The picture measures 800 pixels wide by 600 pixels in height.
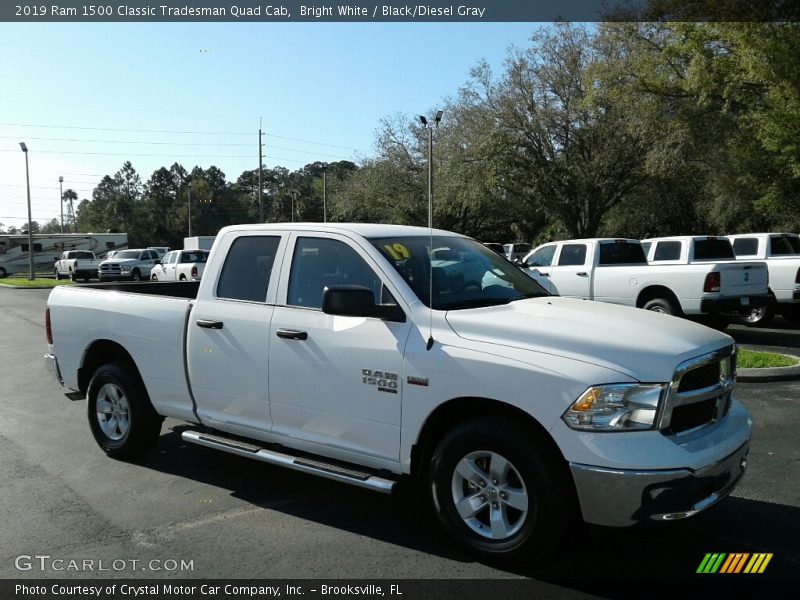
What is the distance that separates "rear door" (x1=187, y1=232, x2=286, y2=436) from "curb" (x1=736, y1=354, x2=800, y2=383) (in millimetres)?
6555

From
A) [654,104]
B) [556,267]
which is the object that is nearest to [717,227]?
[654,104]

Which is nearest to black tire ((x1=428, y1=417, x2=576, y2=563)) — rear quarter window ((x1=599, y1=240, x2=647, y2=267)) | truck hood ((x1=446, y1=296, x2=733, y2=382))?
truck hood ((x1=446, y1=296, x2=733, y2=382))

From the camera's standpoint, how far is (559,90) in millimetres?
30234

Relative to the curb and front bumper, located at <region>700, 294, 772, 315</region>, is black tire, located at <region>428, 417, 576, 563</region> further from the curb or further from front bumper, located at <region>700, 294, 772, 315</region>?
front bumper, located at <region>700, 294, 772, 315</region>

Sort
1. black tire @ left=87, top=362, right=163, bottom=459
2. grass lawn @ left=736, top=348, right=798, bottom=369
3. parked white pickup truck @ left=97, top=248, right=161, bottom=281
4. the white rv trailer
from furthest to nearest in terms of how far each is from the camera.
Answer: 1. the white rv trailer
2. parked white pickup truck @ left=97, top=248, right=161, bottom=281
3. grass lawn @ left=736, top=348, right=798, bottom=369
4. black tire @ left=87, top=362, right=163, bottom=459

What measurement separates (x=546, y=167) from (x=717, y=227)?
15588mm

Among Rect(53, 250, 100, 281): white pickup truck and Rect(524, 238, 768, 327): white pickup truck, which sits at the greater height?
Rect(524, 238, 768, 327): white pickup truck

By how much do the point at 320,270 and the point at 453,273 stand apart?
0.90 meters

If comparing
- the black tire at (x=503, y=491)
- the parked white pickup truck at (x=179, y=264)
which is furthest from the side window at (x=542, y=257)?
the parked white pickup truck at (x=179, y=264)

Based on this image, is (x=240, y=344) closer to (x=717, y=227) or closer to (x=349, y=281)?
(x=349, y=281)

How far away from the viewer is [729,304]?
12.1 m

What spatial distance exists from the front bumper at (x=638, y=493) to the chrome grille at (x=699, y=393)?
259 millimetres

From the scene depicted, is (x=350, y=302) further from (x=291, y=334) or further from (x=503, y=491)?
(x=503, y=491)

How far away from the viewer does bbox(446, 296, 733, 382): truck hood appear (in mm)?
3516
